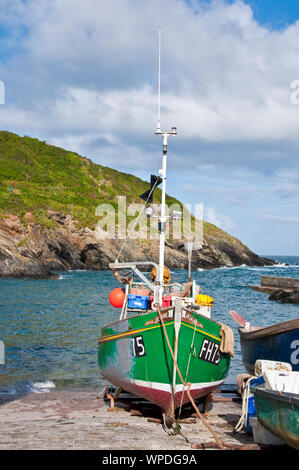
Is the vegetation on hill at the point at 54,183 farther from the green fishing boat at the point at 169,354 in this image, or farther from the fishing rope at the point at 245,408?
the fishing rope at the point at 245,408

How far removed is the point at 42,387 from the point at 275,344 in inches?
278

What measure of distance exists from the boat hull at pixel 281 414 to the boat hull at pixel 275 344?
12.4 ft

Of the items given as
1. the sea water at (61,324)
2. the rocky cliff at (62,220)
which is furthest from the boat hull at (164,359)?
the rocky cliff at (62,220)

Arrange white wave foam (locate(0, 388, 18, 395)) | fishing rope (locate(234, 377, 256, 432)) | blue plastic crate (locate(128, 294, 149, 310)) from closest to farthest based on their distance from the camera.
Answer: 1. fishing rope (locate(234, 377, 256, 432))
2. blue plastic crate (locate(128, 294, 149, 310))
3. white wave foam (locate(0, 388, 18, 395))

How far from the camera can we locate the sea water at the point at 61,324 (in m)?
15.0

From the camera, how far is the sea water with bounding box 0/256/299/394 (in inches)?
589

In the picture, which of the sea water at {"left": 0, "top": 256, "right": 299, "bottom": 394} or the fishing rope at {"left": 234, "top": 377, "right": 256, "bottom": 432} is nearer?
the fishing rope at {"left": 234, "top": 377, "right": 256, "bottom": 432}

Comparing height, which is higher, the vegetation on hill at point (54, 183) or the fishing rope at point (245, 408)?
the vegetation on hill at point (54, 183)

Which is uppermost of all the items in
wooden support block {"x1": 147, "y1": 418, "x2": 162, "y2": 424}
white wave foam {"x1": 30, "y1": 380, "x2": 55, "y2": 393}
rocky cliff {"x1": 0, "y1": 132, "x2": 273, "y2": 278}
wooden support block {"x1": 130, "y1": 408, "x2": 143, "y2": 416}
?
rocky cliff {"x1": 0, "y1": 132, "x2": 273, "y2": 278}

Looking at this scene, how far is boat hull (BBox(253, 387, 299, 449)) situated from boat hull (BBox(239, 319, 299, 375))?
12.4 feet

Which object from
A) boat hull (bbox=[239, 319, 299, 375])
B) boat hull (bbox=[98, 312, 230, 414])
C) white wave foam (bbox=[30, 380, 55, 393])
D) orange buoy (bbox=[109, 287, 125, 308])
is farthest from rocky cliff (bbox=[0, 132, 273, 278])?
boat hull (bbox=[98, 312, 230, 414])

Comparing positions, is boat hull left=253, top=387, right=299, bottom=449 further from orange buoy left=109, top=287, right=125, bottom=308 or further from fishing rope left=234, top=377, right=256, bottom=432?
orange buoy left=109, top=287, right=125, bottom=308

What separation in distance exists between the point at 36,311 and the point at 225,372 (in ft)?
62.6

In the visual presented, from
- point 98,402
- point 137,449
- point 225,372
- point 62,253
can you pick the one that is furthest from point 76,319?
point 62,253
